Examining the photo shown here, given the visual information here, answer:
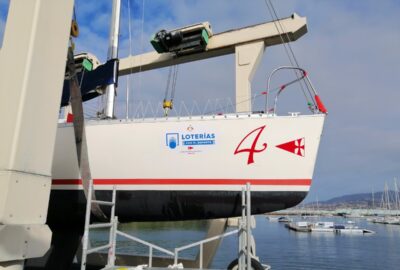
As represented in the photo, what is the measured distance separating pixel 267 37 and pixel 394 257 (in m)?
28.8

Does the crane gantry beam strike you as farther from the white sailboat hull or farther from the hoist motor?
Answer: the white sailboat hull

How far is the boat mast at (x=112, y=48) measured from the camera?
735 cm

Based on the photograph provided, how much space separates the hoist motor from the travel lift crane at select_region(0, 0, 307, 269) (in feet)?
23.8

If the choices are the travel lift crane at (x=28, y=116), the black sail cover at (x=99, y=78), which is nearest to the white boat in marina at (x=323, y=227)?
the black sail cover at (x=99, y=78)

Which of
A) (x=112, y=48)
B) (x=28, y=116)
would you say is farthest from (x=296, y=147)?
(x=112, y=48)

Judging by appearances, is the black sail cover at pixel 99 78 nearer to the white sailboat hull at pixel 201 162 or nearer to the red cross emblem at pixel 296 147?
the white sailboat hull at pixel 201 162

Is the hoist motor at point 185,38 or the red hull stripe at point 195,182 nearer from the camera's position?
the red hull stripe at point 195,182

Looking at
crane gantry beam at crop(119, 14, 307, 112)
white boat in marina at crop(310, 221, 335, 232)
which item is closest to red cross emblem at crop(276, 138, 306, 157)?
crane gantry beam at crop(119, 14, 307, 112)

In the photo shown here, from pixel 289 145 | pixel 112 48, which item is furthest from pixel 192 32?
pixel 289 145

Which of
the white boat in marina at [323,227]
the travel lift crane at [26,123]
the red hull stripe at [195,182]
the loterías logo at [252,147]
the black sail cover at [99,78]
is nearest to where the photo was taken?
the travel lift crane at [26,123]

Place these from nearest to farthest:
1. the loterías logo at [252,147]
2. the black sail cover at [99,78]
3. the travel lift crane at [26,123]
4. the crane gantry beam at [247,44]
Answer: the travel lift crane at [26,123] → the loterías logo at [252,147] → the black sail cover at [99,78] → the crane gantry beam at [247,44]

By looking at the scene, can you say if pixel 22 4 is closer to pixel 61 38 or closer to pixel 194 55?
pixel 61 38

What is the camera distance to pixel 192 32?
1016 centimetres

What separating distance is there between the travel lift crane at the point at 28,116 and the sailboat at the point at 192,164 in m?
3.36
